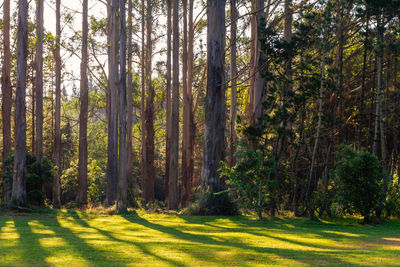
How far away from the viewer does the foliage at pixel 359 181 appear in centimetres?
1355

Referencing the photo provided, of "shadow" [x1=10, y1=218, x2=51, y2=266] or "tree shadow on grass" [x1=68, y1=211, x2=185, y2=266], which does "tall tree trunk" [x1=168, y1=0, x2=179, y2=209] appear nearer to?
"tree shadow on grass" [x1=68, y1=211, x2=185, y2=266]

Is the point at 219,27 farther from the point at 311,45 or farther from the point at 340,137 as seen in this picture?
the point at 340,137

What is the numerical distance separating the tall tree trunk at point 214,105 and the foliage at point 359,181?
168 inches

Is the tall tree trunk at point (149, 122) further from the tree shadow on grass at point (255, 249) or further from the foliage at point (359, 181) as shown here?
the tree shadow on grass at point (255, 249)

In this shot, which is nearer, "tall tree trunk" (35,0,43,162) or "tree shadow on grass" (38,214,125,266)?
"tree shadow on grass" (38,214,125,266)

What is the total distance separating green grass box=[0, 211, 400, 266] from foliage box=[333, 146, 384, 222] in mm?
661

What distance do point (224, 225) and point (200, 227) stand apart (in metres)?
0.88

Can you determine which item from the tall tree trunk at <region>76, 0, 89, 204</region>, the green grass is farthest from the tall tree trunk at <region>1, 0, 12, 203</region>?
the green grass

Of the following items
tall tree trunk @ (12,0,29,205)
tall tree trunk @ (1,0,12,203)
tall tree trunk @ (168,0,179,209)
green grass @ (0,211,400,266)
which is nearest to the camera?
green grass @ (0,211,400,266)

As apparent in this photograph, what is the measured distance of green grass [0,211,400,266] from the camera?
21.8 ft

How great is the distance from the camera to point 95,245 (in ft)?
26.4

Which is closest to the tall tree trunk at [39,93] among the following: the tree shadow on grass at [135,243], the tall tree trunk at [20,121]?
the tall tree trunk at [20,121]

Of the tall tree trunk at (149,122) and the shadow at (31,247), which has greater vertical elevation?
the tall tree trunk at (149,122)

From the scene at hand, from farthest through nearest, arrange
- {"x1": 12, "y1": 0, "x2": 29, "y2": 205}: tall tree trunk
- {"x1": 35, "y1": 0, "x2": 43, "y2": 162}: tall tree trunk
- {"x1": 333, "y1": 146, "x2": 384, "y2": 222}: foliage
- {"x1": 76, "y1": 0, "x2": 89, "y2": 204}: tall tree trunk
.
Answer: {"x1": 76, "y1": 0, "x2": 89, "y2": 204}: tall tree trunk → {"x1": 35, "y1": 0, "x2": 43, "y2": 162}: tall tree trunk → {"x1": 12, "y1": 0, "x2": 29, "y2": 205}: tall tree trunk → {"x1": 333, "y1": 146, "x2": 384, "y2": 222}: foliage
